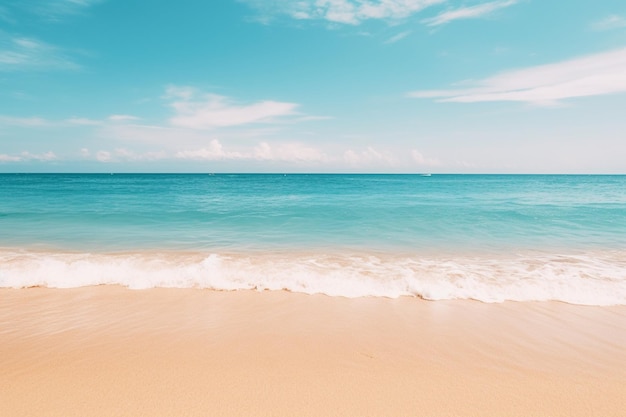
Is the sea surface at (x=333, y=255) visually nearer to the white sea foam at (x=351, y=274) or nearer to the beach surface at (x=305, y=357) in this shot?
the white sea foam at (x=351, y=274)

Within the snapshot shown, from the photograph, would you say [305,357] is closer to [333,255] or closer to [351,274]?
[351,274]

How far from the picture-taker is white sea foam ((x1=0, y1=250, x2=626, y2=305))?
7184 mm

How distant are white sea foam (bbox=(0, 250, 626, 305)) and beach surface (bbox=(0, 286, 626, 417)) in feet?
1.76

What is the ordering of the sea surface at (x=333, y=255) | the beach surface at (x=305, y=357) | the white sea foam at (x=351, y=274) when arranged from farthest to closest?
1. the sea surface at (x=333, y=255)
2. the white sea foam at (x=351, y=274)
3. the beach surface at (x=305, y=357)

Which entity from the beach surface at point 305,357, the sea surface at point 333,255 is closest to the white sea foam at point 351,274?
the sea surface at point 333,255

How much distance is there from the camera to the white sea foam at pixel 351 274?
23.6ft

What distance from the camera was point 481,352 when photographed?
4676 mm

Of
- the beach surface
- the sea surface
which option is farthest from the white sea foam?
the beach surface

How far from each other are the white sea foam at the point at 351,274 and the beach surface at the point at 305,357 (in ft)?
1.76

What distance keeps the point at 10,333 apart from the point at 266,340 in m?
3.96

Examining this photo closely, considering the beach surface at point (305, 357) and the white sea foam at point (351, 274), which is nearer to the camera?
the beach surface at point (305, 357)

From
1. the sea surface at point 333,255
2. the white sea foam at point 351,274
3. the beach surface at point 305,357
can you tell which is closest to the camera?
the beach surface at point 305,357

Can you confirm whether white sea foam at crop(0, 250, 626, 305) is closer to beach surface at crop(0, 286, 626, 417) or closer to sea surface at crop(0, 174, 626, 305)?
sea surface at crop(0, 174, 626, 305)

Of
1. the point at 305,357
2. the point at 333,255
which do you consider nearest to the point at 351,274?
the point at 333,255
